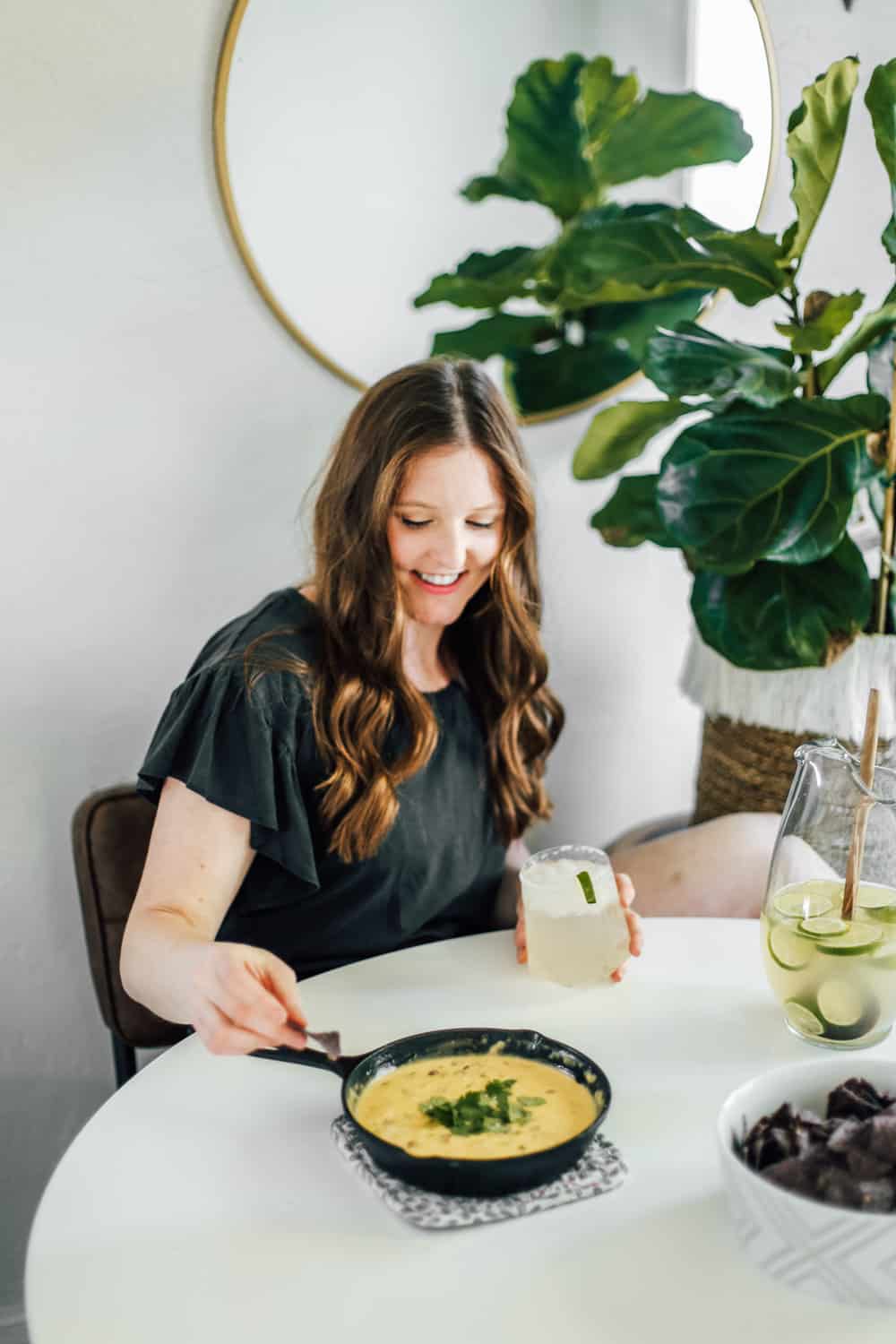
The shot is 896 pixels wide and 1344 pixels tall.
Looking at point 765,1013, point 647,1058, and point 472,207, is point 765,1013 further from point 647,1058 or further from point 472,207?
point 472,207

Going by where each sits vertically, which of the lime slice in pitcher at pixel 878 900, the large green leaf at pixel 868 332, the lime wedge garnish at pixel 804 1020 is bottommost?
the lime wedge garnish at pixel 804 1020

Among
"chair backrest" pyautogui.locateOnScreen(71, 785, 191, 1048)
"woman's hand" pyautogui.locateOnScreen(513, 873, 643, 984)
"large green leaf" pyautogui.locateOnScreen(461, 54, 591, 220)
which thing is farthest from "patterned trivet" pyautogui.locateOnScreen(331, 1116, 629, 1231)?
"large green leaf" pyautogui.locateOnScreen(461, 54, 591, 220)

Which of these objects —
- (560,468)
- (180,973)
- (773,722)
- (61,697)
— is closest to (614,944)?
(180,973)

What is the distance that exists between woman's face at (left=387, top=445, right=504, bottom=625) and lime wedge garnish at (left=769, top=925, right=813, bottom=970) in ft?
1.98

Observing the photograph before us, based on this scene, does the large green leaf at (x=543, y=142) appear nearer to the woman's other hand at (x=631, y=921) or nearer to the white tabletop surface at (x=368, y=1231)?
the woman's other hand at (x=631, y=921)

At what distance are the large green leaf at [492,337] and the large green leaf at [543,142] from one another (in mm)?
301

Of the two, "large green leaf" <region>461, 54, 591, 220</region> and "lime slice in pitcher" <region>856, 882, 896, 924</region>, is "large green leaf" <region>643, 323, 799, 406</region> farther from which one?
"lime slice in pitcher" <region>856, 882, 896, 924</region>

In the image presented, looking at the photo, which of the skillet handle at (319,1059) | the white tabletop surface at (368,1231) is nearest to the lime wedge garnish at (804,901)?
the white tabletop surface at (368,1231)

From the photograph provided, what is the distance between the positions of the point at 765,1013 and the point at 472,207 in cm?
130

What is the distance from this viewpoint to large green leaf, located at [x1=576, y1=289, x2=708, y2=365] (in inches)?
69.9

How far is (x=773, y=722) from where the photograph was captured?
191cm

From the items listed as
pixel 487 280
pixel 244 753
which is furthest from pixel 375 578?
pixel 487 280

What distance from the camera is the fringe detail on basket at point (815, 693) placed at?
1.79m

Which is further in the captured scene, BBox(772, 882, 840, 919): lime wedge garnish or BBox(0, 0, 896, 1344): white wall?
BBox(0, 0, 896, 1344): white wall
